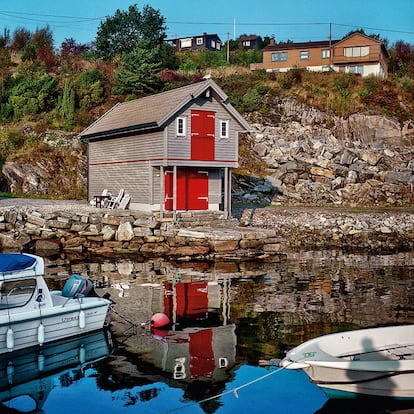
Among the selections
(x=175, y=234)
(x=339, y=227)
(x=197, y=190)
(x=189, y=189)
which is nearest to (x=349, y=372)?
(x=175, y=234)

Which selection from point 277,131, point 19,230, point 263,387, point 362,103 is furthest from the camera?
point 362,103

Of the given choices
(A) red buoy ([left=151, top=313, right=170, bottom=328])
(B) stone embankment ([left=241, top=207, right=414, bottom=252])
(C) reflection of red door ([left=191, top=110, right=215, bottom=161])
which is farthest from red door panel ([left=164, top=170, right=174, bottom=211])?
(A) red buoy ([left=151, top=313, right=170, bottom=328])

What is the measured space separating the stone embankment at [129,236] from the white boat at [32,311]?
11715mm

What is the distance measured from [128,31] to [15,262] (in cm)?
5147

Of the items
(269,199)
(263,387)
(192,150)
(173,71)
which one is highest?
Answer: (173,71)

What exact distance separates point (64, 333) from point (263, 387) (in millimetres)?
4998

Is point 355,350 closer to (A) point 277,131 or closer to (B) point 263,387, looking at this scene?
(B) point 263,387

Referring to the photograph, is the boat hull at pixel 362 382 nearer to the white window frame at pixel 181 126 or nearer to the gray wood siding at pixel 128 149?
the gray wood siding at pixel 128 149

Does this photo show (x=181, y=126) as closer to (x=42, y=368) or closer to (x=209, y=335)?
(x=209, y=335)

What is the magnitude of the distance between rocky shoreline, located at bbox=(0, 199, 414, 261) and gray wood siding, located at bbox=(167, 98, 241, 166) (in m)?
2.96

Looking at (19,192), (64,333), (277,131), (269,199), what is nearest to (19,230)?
(19,192)

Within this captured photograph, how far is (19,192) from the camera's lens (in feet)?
125

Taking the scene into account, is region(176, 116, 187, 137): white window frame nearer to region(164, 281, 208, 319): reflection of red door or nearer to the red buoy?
region(164, 281, 208, 319): reflection of red door

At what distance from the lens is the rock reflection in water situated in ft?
37.2
